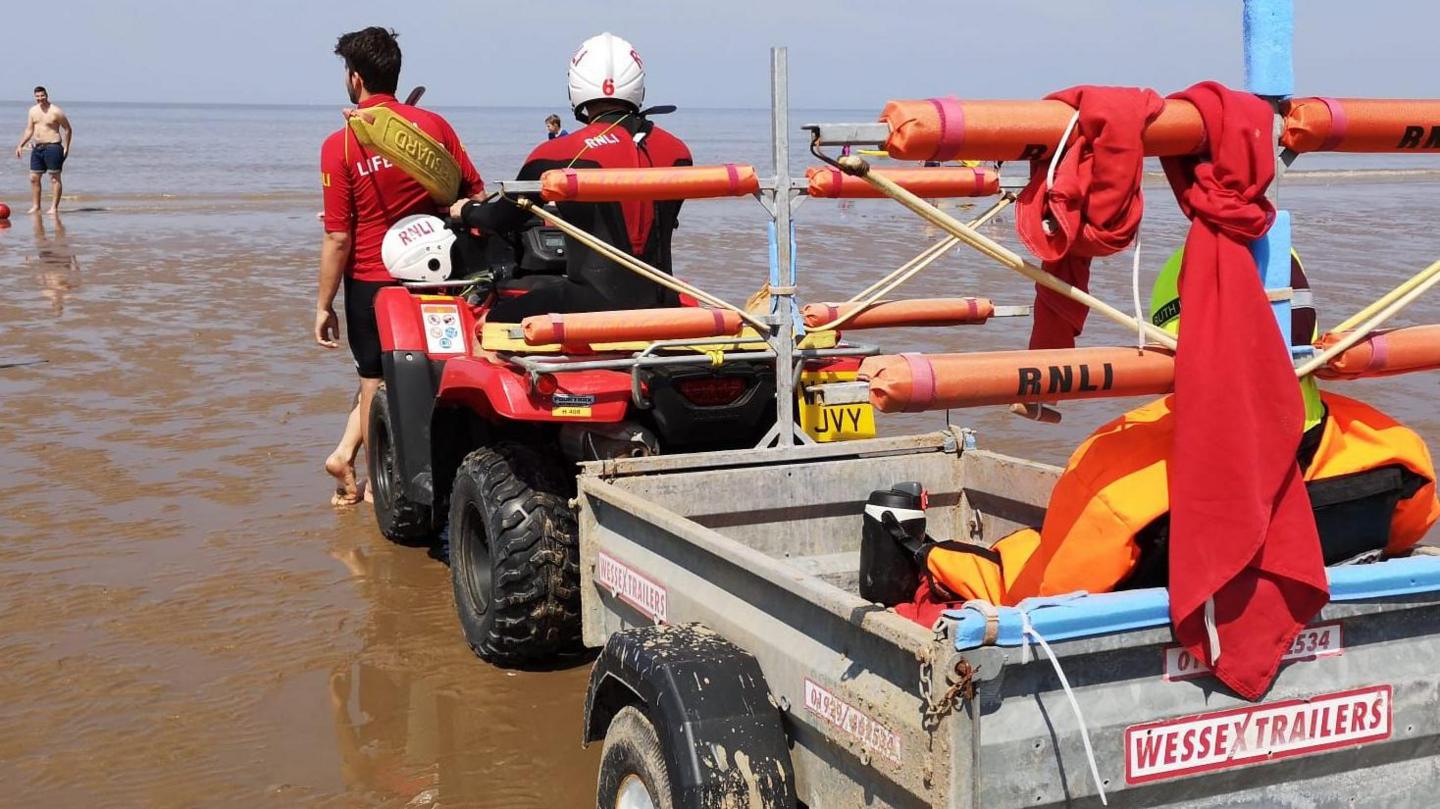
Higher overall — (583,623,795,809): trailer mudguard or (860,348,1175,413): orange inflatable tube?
(860,348,1175,413): orange inflatable tube

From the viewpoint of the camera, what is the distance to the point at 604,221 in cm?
531

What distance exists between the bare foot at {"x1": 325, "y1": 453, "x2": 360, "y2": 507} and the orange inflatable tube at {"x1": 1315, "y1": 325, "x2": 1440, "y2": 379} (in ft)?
17.5

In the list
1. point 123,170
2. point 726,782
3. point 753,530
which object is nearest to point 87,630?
point 753,530

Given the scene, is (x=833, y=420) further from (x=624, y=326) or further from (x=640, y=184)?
(x=640, y=184)

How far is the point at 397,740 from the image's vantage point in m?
4.60

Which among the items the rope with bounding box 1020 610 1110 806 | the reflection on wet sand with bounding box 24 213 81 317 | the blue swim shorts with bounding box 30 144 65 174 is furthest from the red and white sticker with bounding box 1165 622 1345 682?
the blue swim shorts with bounding box 30 144 65 174

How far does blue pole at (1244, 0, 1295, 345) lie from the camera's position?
2.78m

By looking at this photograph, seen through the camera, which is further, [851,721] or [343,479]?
[343,479]

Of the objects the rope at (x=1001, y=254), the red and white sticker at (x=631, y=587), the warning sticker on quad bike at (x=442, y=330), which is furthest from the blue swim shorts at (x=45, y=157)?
the rope at (x=1001, y=254)

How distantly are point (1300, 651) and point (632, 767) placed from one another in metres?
1.36

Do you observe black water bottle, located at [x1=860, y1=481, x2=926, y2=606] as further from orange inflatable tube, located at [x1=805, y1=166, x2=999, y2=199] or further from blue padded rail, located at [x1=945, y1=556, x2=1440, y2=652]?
orange inflatable tube, located at [x1=805, y1=166, x2=999, y2=199]

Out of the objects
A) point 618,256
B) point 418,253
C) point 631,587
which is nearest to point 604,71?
point 618,256

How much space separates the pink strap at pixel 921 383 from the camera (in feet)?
8.50

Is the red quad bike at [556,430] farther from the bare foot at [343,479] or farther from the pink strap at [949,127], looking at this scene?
the pink strap at [949,127]
